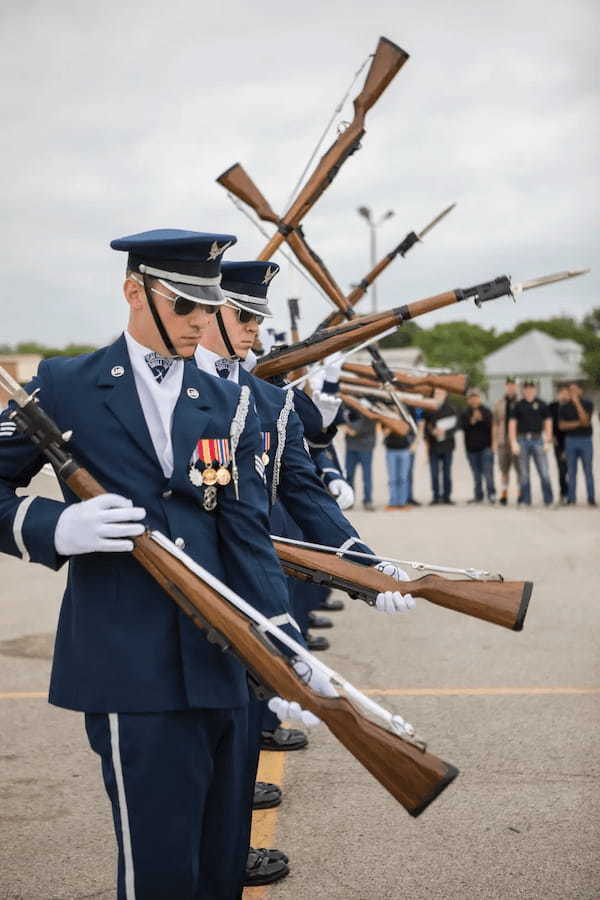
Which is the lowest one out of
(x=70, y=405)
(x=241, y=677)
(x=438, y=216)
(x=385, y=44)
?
(x=241, y=677)

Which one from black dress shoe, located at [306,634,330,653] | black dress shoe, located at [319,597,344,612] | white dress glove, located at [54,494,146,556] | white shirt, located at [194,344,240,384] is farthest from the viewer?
black dress shoe, located at [319,597,344,612]

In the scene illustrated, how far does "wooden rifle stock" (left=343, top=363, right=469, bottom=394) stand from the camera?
7.04 meters

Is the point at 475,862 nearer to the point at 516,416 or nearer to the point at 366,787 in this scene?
the point at 366,787

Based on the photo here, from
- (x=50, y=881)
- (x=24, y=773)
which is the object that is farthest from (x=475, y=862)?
(x=24, y=773)

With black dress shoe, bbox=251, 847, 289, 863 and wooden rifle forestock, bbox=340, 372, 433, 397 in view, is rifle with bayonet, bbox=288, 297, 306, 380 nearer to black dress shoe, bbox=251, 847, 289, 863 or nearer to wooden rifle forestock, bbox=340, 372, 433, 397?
wooden rifle forestock, bbox=340, 372, 433, 397

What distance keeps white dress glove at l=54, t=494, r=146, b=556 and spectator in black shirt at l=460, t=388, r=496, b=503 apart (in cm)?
1305

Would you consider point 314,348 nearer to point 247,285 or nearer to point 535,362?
point 247,285

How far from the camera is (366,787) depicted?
4.36 meters

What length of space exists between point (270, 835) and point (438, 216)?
3652mm

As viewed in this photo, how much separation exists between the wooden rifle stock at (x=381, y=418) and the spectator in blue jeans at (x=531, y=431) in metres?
7.10

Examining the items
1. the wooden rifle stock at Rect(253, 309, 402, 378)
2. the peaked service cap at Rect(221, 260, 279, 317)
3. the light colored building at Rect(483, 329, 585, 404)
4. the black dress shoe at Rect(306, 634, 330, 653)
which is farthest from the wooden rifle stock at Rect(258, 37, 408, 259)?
the light colored building at Rect(483, 329, 585, 404)

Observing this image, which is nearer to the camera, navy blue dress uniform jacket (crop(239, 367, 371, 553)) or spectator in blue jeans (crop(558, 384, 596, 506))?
navy blue dress uniform jacket (crop(239, 367, 371, 553))

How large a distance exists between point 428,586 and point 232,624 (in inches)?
38.1

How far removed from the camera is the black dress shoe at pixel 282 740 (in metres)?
4.89
